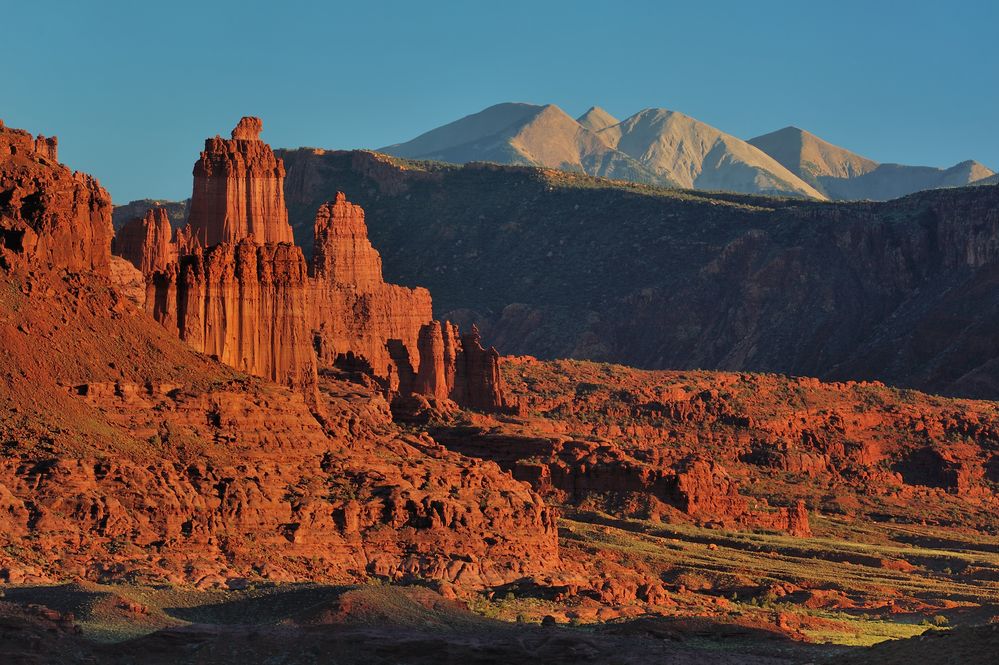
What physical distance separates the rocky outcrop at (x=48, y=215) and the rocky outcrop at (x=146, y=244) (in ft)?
105

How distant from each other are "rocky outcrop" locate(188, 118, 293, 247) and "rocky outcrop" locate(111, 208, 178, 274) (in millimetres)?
1145

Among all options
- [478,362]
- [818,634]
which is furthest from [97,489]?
[478,362]

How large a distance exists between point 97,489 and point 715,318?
128173 millimetres

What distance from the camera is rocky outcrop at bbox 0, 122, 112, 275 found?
4962 cm

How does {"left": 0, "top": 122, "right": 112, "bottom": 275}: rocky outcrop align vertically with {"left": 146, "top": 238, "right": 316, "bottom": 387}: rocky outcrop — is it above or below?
above

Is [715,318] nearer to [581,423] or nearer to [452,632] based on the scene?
[581,423]

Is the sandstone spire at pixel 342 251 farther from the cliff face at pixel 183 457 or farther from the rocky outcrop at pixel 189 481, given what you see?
the rocky outcrop at pixel 189 481

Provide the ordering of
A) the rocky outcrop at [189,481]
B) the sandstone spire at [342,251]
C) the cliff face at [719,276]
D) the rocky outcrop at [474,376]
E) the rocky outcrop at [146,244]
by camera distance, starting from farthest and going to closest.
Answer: the cliff face at [719,276] → the sandstone spire at [342,251] → the rocky outcrop at [474,376] → the rocky outcrop at [146,244] → the rocky outcrop at [189,481]

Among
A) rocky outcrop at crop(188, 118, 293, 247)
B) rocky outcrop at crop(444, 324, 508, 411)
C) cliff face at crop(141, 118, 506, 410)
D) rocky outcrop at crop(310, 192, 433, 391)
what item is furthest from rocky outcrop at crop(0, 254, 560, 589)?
rocky outcrop at crop(444, 324, 508, 411)

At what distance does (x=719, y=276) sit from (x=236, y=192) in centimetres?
9293

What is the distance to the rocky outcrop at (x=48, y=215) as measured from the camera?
1954 inches

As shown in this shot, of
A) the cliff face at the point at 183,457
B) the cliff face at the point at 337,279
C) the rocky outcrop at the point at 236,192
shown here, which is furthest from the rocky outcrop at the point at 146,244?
the cliff face at the point at 183,457

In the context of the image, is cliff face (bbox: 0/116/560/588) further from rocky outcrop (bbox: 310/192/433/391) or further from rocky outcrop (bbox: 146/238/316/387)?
rocky outcrop (bbox: 310/192/433/391)

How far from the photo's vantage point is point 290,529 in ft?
162
